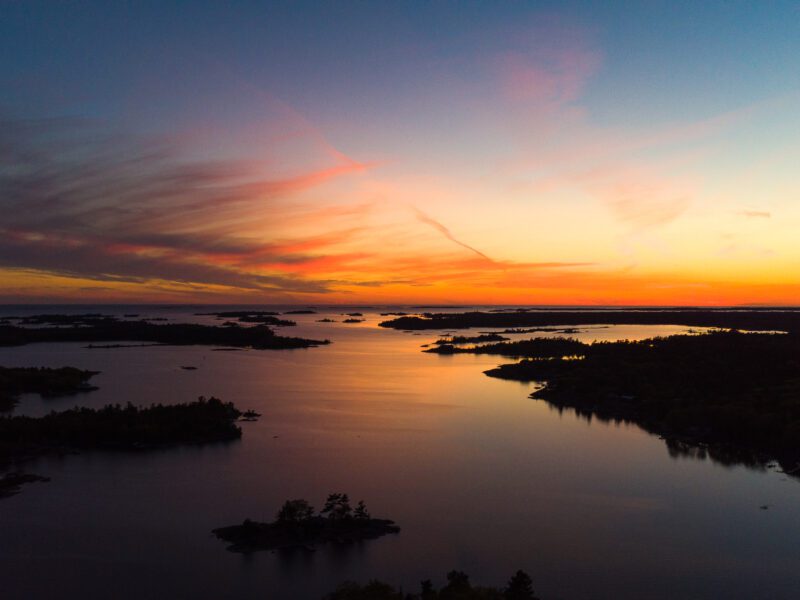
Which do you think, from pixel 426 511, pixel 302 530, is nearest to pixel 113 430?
pixel 302 530

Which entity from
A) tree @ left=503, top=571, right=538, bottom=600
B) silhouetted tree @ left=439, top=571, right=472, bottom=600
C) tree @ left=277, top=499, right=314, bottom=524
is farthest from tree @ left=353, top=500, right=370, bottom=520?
tree @ left=503, top=571, right=538, bottom=600

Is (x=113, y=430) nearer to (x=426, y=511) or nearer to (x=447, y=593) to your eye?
(x=426, y=511)

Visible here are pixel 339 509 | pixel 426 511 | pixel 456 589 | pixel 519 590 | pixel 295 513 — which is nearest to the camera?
pixel 456 589

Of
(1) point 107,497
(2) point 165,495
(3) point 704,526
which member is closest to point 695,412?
(3) point 704,526

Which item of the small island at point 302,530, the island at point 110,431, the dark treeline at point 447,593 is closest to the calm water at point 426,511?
the small island at point 302,530

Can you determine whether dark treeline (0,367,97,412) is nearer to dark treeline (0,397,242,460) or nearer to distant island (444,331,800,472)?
dark treeline (0,397,242,460)

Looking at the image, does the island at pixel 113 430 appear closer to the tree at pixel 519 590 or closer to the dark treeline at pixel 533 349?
the tree at pixel 519 590

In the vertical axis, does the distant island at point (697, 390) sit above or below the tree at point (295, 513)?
above
